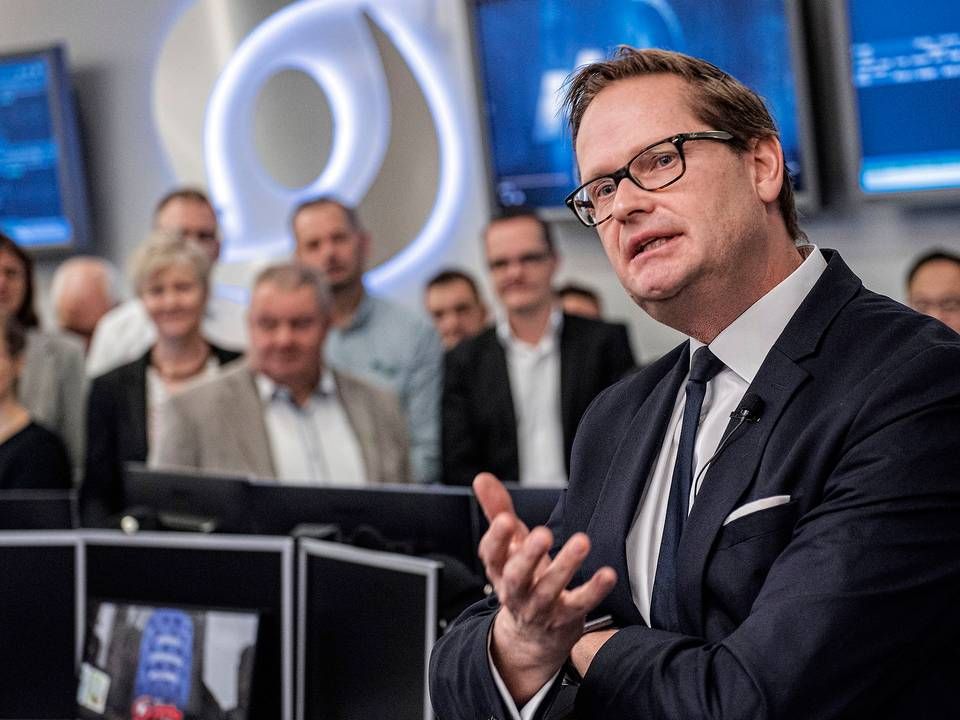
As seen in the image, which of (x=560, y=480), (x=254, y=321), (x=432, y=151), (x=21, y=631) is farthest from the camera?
(x=432, y=151)

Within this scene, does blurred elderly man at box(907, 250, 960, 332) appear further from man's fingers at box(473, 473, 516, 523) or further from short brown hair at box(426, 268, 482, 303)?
man's fingers at box(473, 473, 516, 523)

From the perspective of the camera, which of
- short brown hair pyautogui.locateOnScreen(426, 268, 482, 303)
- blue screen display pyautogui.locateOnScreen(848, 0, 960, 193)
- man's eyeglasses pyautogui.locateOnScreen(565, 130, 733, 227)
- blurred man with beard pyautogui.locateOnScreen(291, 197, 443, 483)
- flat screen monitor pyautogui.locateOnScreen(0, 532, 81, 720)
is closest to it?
man's eyeglasses pyautogui.locateOnScreen(565, 130, 733, 227)

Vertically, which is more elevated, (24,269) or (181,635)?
(24,269)

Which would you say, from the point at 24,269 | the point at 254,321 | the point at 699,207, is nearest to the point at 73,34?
the point at 24,269

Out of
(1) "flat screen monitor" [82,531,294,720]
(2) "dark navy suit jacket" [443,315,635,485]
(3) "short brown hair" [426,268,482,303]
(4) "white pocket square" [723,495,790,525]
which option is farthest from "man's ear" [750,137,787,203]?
(3) "short brown hair" [426,268,482,303]

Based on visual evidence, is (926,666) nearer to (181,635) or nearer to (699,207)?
(699,207)

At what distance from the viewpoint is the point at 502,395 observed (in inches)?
176

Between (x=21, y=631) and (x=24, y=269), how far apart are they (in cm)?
243

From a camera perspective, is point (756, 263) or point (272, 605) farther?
point (272, 605)

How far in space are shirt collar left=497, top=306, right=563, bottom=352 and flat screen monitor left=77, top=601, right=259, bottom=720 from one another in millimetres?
2123

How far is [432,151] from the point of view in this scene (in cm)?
Answer: 643

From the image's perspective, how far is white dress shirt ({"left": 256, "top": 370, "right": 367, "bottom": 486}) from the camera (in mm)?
3721

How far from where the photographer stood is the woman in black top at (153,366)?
4203mm

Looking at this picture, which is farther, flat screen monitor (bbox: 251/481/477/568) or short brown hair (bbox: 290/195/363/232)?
short brown hair (bbox: 290/195/363/232)
